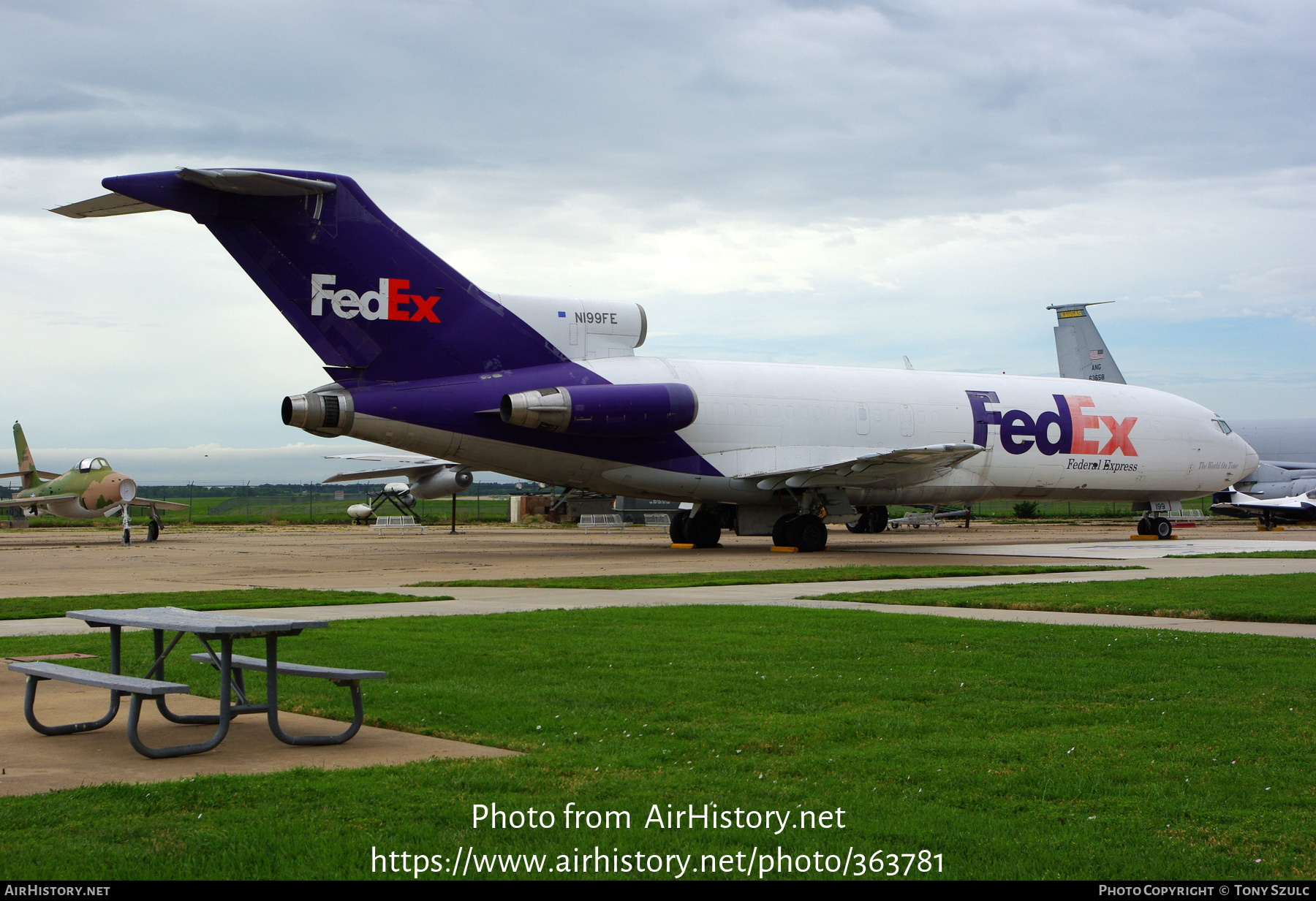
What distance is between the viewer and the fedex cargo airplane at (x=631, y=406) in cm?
2112

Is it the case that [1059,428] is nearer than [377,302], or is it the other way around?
[377,302]

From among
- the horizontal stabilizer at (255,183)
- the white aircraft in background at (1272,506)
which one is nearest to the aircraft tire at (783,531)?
the horizontal stabilizer at (255,183)

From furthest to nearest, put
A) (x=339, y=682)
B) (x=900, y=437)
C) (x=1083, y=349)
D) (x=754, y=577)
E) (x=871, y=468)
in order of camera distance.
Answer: (x=1083, y=349), (x=900, y=437), (x=871, y=468), (x=754, y=577), (x=339, y=682)

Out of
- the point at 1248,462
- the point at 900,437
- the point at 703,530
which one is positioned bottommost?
the point at 703,530

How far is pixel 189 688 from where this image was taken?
5625mm

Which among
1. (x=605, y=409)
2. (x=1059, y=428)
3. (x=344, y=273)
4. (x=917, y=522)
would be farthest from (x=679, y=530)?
(x=917, y=522)

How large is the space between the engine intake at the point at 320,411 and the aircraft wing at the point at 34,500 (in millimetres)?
18281

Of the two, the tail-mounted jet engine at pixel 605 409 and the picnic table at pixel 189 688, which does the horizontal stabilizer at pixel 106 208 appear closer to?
the tail-mounted jet engine at pixel 605 409


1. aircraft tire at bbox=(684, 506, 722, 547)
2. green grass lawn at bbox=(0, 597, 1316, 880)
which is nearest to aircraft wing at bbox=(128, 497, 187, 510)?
aircraft tire at bbox=(684, 506, 722, 547)

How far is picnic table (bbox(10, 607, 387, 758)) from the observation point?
18.7 ft

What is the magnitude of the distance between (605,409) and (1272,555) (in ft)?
46.5

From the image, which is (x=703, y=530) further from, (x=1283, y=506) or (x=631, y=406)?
(x=1283, y=506)

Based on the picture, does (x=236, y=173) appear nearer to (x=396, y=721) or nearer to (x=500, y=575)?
(x=500, y=575)

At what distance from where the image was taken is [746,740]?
596cm
